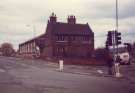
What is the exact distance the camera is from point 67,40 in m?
85.8

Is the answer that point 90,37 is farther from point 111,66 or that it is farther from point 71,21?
point 111,66

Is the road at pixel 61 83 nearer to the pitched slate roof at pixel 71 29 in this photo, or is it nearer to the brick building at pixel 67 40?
the brick building at pixel 67 40

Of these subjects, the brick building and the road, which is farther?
the brick building

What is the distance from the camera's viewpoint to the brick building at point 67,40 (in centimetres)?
8381

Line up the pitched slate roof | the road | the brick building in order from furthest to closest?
the pitched slate roof → the brick building → the road

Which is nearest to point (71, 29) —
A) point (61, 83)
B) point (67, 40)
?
point (67, 40)

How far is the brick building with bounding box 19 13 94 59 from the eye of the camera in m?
83.8

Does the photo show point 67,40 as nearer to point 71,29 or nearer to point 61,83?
point 71,29

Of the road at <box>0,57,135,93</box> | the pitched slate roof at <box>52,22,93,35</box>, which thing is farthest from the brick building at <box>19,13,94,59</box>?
the road at <box>0,57,135,93</box>

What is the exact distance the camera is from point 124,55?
59562 mm

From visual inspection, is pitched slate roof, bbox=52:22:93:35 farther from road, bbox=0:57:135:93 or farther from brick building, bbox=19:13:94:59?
road, bbox=0:57:135:93

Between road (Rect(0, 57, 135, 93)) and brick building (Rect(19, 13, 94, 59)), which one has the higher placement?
brick building (Rect(19, 13, 94, 59))

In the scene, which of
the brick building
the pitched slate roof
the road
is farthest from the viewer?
the pitched slate roof

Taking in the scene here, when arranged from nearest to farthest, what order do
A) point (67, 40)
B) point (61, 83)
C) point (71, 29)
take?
point (61, 83) < point (67, 40) < point (71, 29)
